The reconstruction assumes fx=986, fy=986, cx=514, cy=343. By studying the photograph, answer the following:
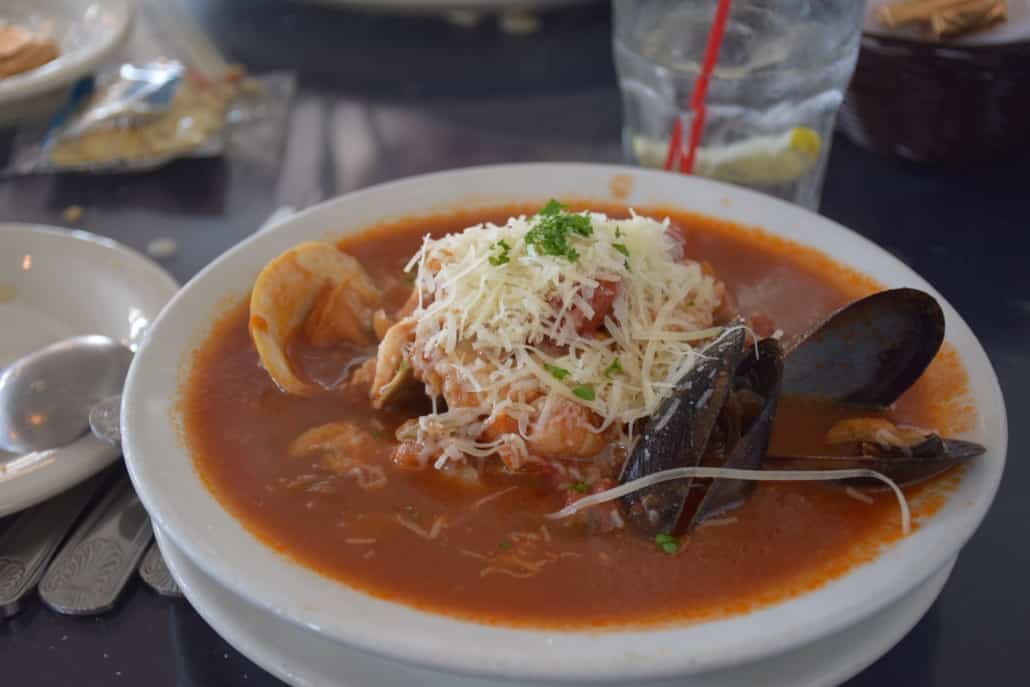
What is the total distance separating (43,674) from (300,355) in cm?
84

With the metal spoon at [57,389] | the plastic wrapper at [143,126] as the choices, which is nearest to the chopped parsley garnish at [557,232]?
the metal spoon at [57,389]

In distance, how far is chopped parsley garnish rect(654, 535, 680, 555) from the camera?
5.65 feet

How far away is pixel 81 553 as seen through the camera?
79.4 inches

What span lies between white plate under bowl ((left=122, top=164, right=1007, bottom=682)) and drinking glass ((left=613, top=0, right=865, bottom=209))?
880 mm

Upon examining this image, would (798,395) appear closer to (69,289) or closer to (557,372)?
(557,372)

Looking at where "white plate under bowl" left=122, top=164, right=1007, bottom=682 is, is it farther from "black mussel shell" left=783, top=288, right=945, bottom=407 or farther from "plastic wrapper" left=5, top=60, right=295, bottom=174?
"plastic wrapper" left=5, top=60, right=295, bottom=174

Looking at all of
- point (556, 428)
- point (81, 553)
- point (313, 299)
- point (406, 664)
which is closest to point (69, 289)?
point (313, 299)

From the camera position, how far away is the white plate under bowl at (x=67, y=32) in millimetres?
3723

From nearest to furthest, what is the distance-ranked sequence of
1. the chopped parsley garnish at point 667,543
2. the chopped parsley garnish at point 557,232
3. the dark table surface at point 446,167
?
the chopped parsley garnish at point 667,543 → the dark table surface at point 446,167 → the chopped parsley garnish at point 557,232

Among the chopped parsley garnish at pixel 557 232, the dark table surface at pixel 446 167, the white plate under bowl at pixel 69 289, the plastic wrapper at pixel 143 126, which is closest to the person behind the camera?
the dark table surface at pixel 446 167

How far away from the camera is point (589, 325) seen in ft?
6.77

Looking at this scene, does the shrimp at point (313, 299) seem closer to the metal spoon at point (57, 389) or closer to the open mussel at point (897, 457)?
the metal spoon at point (57, 389)

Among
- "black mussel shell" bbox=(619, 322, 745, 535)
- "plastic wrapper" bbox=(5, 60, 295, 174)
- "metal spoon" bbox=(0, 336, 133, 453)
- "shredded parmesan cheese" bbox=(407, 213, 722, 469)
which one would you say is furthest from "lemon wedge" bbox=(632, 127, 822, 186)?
"metal spoon" bbox=(0, 336, 133, 453)

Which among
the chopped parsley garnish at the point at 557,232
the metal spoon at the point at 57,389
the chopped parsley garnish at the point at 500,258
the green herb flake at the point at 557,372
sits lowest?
the metal spoon at the point at 57,389
